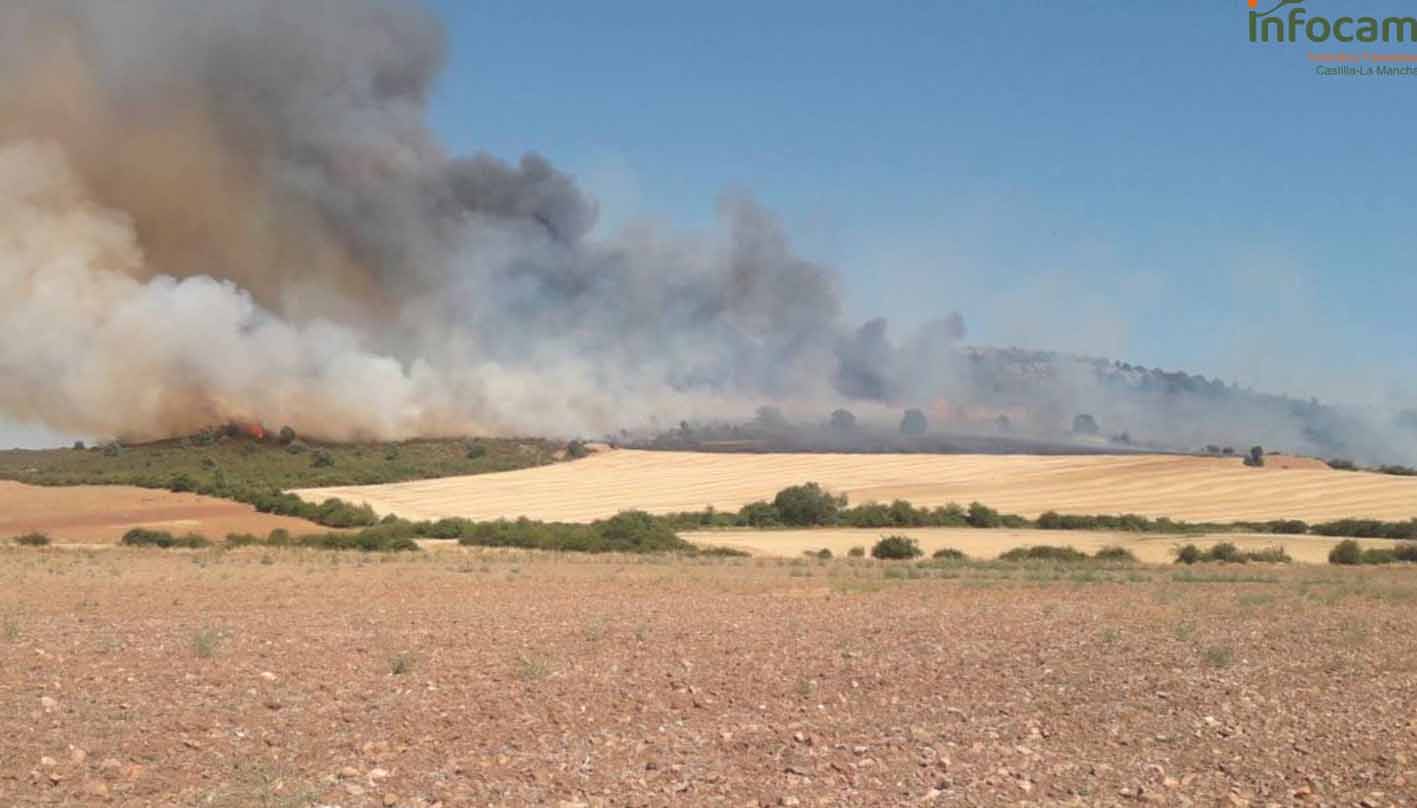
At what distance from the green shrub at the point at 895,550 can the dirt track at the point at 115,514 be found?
88.5 ft

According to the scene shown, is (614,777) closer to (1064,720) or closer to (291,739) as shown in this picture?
(291,739)

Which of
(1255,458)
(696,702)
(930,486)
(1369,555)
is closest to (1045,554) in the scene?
(1369,555)

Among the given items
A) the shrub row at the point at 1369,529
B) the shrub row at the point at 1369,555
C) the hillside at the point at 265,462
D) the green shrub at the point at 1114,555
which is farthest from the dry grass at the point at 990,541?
the hillside at the point at 265,462

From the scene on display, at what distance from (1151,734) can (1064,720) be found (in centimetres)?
100

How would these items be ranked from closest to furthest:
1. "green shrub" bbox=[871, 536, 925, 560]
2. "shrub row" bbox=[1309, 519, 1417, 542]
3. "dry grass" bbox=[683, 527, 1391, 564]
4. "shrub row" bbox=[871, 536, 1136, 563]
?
1. "shrub row" bbox=[871, 536, 1136, 563]
2. "green shrub" bbox=[871, 536, 925, 560]
3. "dry grass" bbox=[683, 527, 1391, 564]
4. "shrub row" bbox=[1309, 519, 1417, 542]

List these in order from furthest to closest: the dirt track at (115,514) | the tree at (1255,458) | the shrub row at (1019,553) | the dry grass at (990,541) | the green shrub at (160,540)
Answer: the tree at (1255,458) → the dirt track at (115,514) → the dry grass at (990,541) → the green shrub at (160,540) → the shrub row at (1019,553)

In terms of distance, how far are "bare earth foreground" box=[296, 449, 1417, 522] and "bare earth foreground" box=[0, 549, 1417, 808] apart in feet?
171

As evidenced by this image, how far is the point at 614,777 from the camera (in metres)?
11.0

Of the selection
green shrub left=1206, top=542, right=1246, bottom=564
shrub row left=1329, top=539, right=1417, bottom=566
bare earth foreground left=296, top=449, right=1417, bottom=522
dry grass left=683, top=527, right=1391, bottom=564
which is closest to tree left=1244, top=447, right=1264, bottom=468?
bare earth foreground left=296, top=449, right=1417, bottom=522

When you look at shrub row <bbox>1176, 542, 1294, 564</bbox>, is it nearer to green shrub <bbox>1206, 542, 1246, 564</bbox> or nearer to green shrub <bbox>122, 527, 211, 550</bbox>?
green shrub <bbox>1206, 542, 1246, 564</bbox>

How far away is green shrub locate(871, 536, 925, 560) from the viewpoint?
54.1 meters

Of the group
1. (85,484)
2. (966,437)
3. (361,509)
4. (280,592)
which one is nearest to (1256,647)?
(280,592)

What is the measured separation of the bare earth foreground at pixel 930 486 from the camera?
264 ft

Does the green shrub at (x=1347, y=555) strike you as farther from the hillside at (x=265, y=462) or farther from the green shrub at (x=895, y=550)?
the hillside at (x=265, y=462)
